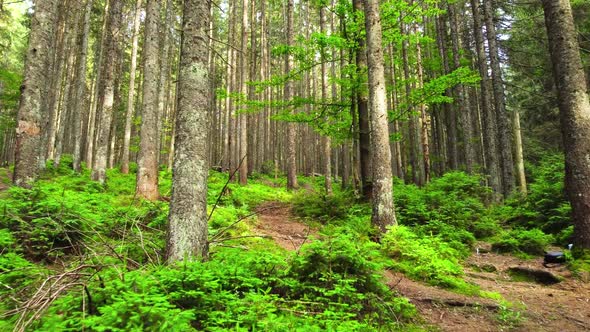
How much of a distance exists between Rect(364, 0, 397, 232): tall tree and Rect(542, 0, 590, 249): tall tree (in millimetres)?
3526

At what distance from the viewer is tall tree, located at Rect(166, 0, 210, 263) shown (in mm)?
4129

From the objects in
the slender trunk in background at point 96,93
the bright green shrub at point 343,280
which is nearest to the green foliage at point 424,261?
the bright green shrub at point 343,280

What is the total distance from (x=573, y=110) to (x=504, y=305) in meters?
4.56

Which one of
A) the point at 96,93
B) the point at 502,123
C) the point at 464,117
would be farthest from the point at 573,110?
the point at 96,93

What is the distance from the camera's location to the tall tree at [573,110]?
6367 mm

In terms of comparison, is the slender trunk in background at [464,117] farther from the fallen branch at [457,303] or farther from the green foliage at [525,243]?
the fallen branch at [457,303]

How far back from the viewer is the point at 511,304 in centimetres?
467

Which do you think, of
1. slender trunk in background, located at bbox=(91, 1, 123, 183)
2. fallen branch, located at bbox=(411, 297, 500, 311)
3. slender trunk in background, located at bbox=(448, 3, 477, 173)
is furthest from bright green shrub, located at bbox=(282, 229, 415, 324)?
slender trunk in background, located at bbox=(448, 3, 477, 173)

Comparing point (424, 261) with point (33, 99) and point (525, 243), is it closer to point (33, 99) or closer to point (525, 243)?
point (525, 243)

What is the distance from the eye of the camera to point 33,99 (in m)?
6.40

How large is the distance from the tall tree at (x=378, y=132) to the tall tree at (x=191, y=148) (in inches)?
164

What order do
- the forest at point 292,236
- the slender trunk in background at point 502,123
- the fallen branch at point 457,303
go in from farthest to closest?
the slender trunk in background at point 502,123
the fallen branch at point 457,303
the forest at point 292,236

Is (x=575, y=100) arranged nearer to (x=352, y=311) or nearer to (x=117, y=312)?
(x=352, y=311)

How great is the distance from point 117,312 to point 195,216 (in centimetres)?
194
